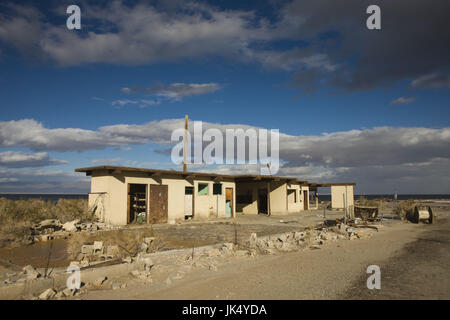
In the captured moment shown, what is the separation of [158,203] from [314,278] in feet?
42.8

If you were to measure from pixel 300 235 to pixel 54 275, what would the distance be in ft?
32.5

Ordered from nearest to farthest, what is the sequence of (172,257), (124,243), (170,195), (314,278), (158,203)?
(314,278) < (172,257) < (124,243) < (158,203) < (170,195)

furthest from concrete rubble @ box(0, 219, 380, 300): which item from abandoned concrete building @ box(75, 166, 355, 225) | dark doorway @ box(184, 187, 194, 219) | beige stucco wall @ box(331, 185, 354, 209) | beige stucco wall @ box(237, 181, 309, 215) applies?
beige stucco wall @ box(331, 185, 354, 209)

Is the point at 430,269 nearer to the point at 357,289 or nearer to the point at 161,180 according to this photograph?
the point at 357,289

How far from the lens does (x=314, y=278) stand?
7285 millimetres

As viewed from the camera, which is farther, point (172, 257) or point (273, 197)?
point (273, 197)

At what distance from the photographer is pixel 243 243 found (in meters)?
11.6

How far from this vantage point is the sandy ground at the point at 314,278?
6.12m

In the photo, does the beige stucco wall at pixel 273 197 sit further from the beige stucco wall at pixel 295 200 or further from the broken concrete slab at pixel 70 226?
the broken concrete slab at pixel 70 226

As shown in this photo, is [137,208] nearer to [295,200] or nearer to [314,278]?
[314,278]

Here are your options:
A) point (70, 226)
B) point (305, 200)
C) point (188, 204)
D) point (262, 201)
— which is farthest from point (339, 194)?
point (70, 226)

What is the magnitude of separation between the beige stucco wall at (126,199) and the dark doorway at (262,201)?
24.5 feet

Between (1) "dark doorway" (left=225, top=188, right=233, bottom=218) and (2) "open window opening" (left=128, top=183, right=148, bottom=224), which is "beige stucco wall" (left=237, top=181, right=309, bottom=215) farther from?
(2) "open window opening" (left=128, top=183, right=148, bottom=224)

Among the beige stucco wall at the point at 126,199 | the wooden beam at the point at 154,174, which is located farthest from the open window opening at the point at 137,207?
the wooden beam at the point at 154,174
